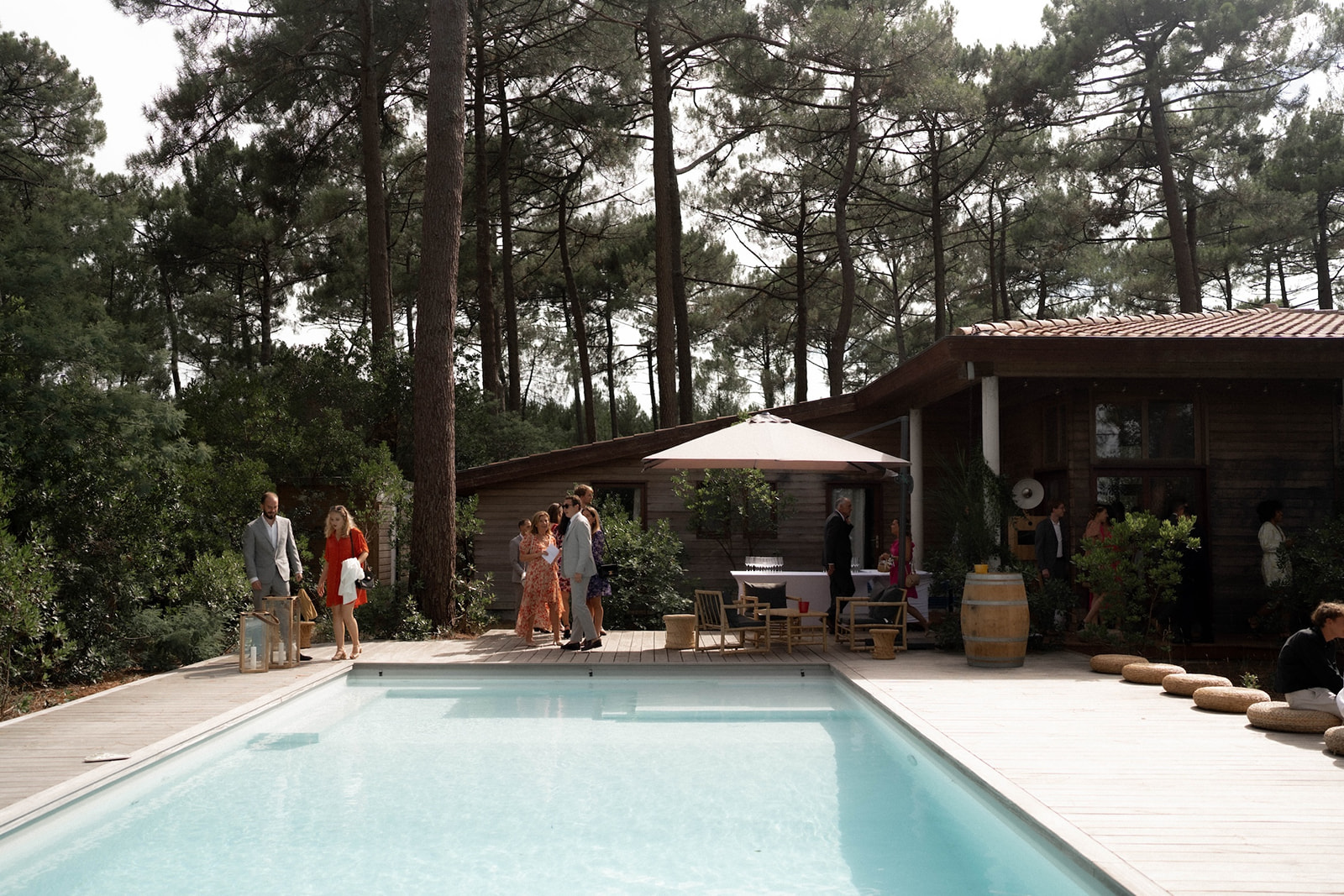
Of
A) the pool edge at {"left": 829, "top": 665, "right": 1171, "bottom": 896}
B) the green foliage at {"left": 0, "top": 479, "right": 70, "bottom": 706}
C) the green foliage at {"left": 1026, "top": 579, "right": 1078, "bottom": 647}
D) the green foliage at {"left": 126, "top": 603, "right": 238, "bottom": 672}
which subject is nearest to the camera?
the pool edge at {"left": 829, "top": 665, "right": 1171, "bottom": 896}

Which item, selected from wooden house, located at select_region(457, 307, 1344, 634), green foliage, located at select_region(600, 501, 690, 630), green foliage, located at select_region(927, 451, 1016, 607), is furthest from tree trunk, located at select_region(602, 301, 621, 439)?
green foliage, located at select_region(927, 451, 1016, 607)

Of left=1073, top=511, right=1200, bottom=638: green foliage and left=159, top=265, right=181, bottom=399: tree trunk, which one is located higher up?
left=159, top=265, right=181, bottom=399: tree trunk

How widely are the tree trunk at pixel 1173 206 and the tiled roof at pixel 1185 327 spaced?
715 cm

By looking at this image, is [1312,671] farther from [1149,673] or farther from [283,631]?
[283,631]

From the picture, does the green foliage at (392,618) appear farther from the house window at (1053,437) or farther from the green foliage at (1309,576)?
the green foliage at (1309,576)

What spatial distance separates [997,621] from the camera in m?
9.50

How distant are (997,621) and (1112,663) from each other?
0.95 meters

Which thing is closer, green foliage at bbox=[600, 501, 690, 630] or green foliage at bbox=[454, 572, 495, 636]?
green foliage at bbox=[454, 572, 495, 636]

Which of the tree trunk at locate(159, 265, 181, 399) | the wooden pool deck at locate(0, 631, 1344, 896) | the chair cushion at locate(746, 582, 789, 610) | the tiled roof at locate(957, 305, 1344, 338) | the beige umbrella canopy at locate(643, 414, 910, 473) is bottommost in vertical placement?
the wooden pool deck at locate(0, 631, 1344, 896)

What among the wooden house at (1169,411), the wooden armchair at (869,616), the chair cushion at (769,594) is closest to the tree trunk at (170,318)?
the chair cushion at (769,594)

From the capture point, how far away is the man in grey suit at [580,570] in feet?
35.5

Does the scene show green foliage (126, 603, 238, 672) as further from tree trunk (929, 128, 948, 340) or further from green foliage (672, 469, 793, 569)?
tree trunk (929, 128, 948, 340)

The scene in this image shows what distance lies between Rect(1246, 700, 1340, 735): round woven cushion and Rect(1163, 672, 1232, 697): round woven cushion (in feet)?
3.46

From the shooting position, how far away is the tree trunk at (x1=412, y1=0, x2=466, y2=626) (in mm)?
12688
